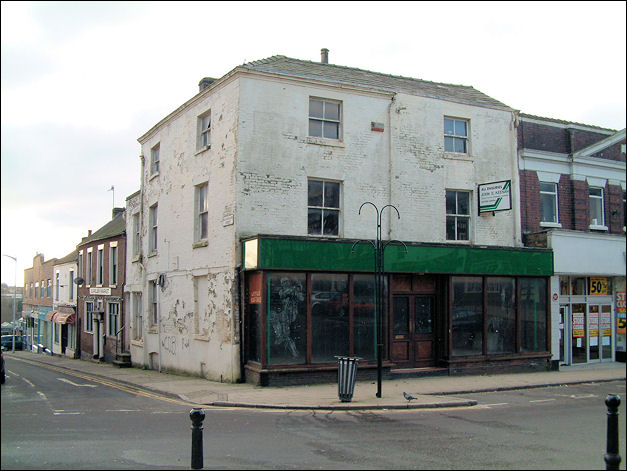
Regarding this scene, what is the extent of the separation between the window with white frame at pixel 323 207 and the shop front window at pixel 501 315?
546cm

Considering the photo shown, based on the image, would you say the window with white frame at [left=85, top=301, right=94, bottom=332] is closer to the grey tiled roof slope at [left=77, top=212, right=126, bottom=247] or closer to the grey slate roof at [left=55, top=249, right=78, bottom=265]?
the grey tiled roof slope at [left=77, top=212, right=126, bottom=247]

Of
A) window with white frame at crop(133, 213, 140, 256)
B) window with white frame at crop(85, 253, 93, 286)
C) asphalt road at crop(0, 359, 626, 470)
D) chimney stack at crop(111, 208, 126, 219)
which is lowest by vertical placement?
asphalt road at crop(0, 359, 626, 470)

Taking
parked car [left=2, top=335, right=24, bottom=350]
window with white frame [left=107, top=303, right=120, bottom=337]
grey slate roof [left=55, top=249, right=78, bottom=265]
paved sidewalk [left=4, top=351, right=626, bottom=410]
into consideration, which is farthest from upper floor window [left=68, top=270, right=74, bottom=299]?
parked car [left=2, top=335, right=24, bottom=350]

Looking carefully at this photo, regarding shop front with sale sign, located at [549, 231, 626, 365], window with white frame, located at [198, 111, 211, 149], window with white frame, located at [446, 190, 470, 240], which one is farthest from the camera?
shop front with sale sign, located at [549, 231, 626, 365]

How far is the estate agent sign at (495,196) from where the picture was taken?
19578 mm

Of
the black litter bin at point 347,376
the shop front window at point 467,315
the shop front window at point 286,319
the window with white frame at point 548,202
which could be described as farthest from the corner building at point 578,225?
the black litter bin at point 347,376

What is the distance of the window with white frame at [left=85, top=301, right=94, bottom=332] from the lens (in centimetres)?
3353

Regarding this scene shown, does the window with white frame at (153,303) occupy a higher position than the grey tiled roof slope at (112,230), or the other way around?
the grey tiled roof slope at (112,230)

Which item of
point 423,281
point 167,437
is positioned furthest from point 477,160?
point 167,437

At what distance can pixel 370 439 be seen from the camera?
9.45 m

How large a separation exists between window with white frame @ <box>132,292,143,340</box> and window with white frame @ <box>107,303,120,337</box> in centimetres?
266

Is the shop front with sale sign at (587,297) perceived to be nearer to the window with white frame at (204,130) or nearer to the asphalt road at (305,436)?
the asphalt road at (305,436)

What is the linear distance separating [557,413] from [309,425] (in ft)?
16.9

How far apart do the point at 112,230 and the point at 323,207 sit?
1822 cm
